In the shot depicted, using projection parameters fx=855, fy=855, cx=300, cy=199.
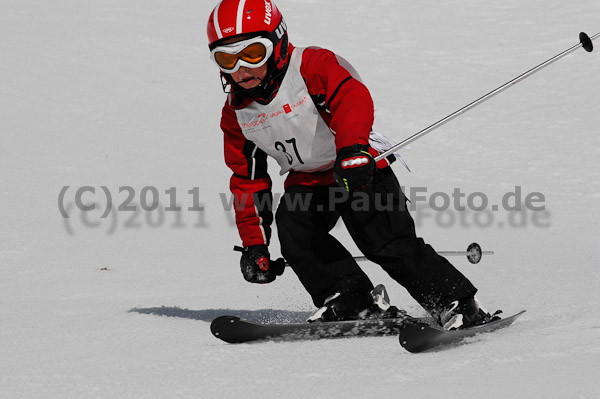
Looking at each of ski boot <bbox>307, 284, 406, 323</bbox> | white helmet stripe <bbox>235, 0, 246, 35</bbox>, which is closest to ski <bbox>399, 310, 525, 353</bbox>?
ski boot <bbox>307, 284, 406, 323</bbox>

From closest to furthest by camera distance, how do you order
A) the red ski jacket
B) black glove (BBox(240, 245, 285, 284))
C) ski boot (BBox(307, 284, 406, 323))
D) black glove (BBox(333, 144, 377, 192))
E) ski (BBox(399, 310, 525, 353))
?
ski (BBox(399, 310, 525, 353))
black glove (BBox(333, 144, 377, 192))
the red ski jacket
ski boot (BBox(307, 284, 406, 323))
black glove (BBox(240, 245, 285, 284))

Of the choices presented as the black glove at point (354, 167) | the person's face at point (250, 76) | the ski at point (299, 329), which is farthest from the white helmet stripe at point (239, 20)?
the ski at point (299, 329)

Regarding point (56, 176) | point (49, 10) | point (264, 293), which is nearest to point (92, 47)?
point (49, 10)

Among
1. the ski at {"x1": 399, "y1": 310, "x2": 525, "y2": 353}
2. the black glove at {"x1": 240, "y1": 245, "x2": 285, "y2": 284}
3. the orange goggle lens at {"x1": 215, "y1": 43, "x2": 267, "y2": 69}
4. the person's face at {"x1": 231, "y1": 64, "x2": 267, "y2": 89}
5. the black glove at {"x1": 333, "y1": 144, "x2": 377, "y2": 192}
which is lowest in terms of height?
the ski at {"x1": 399, "y1": 310, "x2": 525, "y2": 353}

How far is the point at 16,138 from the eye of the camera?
30.5ft

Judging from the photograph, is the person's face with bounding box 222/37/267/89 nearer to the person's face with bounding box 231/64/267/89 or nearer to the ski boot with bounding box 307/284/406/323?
the person's face with bounding box 231/64/267/89

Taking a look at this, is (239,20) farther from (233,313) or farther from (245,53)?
(233,313)

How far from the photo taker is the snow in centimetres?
320

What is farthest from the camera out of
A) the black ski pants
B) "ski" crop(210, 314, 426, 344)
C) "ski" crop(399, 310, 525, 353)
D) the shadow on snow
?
the shadow on snow

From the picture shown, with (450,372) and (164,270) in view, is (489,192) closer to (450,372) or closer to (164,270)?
(164,270)

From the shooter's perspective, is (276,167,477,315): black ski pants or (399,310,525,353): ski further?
(276,167,477,315): black ski pants

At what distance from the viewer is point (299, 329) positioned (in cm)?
393

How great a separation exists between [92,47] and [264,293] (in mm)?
7863

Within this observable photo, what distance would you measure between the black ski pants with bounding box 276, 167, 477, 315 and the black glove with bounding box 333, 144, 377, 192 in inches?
20.1
